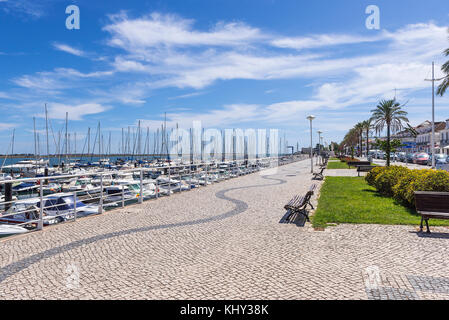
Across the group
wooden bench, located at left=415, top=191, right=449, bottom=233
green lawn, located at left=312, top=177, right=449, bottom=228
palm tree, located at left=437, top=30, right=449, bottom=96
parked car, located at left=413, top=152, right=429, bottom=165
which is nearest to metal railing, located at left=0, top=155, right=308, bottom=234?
green lawn, located at left=312, top=177, right=449, bottom=228

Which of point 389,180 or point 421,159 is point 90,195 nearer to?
point 389,180

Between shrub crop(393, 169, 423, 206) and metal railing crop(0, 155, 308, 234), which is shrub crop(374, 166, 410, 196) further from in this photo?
metal railing crop(0, 155, 308, 234)

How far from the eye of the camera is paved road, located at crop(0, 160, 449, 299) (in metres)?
4.07

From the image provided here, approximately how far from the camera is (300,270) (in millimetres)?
4773

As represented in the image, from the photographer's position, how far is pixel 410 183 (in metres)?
10.3

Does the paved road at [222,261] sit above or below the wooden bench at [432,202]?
below

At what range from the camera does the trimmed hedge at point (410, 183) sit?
366 inches

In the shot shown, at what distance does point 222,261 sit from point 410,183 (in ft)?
26.3

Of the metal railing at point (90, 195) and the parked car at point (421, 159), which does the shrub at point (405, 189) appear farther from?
the parked car at point (421, 159)

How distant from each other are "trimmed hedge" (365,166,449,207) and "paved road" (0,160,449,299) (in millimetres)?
2651

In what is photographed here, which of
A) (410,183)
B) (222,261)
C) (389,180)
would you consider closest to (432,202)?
(410,183)

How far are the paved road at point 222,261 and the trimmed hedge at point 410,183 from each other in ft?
8.70

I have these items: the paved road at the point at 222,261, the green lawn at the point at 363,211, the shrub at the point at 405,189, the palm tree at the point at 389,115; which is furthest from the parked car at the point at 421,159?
the paved road at the point at 222,261
